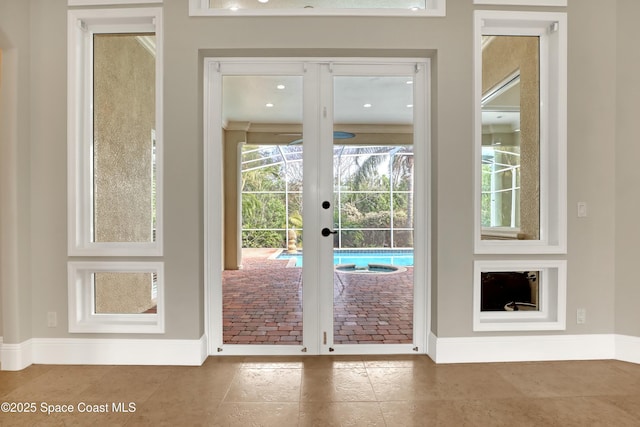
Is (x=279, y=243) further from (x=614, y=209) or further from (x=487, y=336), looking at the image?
(x=614, y=209)

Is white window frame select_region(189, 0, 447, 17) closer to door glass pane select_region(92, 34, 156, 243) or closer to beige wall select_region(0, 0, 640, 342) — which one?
beige wall select_region(0, 0, 640, 342)

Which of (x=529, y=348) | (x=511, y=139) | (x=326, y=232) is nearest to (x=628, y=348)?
(x=529, y=348)

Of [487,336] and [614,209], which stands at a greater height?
[614,209]

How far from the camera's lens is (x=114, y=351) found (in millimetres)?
2926

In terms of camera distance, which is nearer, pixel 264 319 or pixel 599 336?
pixel 599 336

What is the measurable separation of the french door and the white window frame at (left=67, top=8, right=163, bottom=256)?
38 centimetres

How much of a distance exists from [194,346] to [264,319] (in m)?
0.60

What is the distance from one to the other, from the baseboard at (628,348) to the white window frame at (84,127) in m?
3.68

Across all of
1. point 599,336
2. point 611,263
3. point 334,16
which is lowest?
point 599,336

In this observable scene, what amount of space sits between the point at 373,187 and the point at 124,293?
232cm

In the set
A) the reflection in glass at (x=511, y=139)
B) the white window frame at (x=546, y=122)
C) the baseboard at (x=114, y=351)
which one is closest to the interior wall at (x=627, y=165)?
the white window frame at (x=546, y=122)

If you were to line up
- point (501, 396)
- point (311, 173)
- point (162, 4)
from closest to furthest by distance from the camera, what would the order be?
point (501, 396) → point (162, 4) → point (311, 173)

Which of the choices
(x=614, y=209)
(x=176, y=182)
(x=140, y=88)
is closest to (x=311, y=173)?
(x=176, y=182)

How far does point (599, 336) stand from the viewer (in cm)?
299
